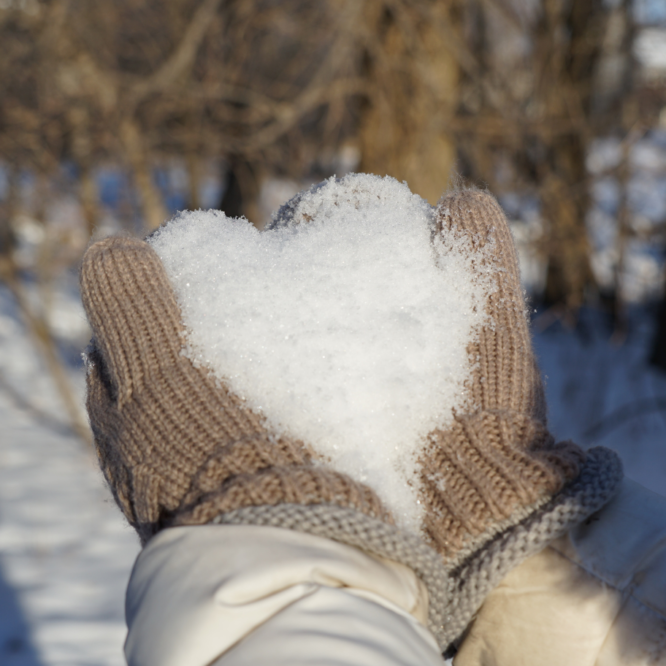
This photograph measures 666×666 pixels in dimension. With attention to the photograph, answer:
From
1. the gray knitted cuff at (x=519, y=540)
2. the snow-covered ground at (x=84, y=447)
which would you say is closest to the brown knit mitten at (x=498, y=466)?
the gray knitted cuff at (x=519, y=540)

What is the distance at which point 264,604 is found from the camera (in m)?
0.62

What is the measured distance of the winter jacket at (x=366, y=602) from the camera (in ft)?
1.97

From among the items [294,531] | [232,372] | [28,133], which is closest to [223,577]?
[294,531]

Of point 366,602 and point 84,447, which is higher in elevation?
point 366,602

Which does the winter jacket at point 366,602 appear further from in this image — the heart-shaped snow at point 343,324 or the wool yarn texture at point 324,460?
the heart-shaped snow at point 343,324

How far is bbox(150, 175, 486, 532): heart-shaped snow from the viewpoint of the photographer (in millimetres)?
904

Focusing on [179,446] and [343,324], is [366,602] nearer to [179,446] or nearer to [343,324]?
[179,446]

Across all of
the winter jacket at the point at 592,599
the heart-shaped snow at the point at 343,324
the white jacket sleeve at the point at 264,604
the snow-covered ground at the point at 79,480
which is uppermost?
the heart-shaped snow at the point at 343,324

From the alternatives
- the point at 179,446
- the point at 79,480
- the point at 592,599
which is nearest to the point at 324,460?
the point at 179,446

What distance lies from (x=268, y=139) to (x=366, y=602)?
2891mm

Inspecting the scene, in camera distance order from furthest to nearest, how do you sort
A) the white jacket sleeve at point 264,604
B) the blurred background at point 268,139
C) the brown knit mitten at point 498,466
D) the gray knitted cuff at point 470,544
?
the blurred background at point 268,139, the brown knit mitten at point 498,466, the gray knitted cuff at point 470,544, the white jacket sleeve at point 264,604

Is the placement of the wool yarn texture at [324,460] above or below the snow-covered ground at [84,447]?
above

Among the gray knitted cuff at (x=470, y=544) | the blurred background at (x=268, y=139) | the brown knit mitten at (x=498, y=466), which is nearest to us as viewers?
the gray knitted cuff at (x=470, y=544)

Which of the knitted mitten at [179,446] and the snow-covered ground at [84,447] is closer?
the knitted mitten at [179,446]
